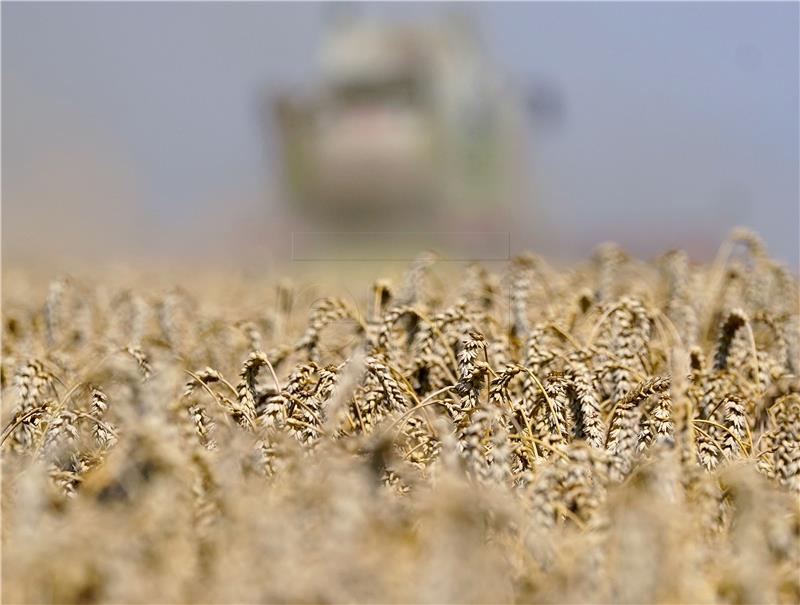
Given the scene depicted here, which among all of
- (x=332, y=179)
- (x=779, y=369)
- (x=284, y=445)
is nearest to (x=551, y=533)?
(x=284, y=445)

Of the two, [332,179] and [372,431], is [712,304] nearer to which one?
[372,431]

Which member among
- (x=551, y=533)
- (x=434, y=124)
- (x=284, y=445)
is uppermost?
(x=434, y=124)

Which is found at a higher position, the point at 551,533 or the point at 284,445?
the point at 284,445

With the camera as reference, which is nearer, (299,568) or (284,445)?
(299,568)

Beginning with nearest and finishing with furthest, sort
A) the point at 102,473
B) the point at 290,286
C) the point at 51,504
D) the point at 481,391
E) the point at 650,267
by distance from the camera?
the point at 102,473 < the point at 51,504 < the point at 481,391 < the point at 290,286 < the point at 650,267

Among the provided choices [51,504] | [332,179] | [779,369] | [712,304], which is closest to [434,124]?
[332,179]

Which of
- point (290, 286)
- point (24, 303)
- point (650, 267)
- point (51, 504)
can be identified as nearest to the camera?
point (51, 504)
